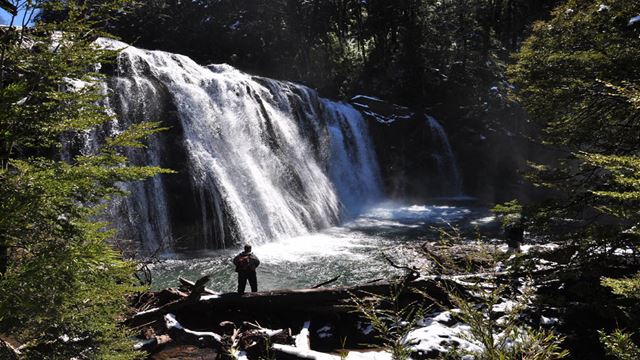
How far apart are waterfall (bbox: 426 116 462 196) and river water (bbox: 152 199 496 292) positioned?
9.10m

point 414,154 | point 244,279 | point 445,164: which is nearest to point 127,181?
point 244,279

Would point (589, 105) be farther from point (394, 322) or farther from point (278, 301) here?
point (278, 301)

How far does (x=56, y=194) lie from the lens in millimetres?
4027

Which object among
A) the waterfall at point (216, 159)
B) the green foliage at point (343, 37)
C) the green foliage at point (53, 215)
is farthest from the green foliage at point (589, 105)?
the green foliage at point (343, 37)

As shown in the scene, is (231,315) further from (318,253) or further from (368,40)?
(368,40)

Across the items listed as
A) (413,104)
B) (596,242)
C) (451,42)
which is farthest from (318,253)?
(451,42)

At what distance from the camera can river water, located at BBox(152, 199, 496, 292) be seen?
13.4m

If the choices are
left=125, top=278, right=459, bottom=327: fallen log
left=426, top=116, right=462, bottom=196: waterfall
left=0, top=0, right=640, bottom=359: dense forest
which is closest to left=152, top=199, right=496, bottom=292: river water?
left=125, top=278, right=459, bottom=327: fallen log

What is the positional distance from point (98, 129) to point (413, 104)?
29.3m

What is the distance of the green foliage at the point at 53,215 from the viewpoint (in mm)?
3818

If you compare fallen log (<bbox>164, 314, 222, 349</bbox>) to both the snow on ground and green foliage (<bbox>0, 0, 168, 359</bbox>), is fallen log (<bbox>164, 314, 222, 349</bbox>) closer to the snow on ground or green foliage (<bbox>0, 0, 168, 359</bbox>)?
green foliage (<bbox>0, 0, 168, 359</bbox>)

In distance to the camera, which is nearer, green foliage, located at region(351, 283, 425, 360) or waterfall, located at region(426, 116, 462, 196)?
green foliage, located at region(351, 283, 425, 360)

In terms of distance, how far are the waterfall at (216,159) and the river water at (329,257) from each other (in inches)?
48.1

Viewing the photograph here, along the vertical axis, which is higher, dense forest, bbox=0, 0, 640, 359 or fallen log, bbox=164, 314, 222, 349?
dense forest, bbox=0, 0, 640, 359
